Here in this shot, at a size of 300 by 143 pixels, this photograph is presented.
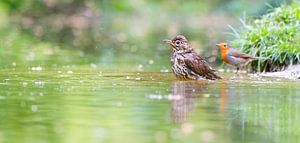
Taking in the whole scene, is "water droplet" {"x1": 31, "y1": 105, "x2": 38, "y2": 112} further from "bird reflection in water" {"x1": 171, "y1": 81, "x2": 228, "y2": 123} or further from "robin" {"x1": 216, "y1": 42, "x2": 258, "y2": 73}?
"robin" {"x1": 216, "y1": 42, "x2": 258, "y2": 73}

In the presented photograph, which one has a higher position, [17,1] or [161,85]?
[17,1]

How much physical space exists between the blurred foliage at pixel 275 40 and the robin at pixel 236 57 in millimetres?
268

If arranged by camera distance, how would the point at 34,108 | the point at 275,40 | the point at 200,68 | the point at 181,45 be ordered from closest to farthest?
the point at 34,108
the point at 200,68
the point at 181,45
the point at 275,40

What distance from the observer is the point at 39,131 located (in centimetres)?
713

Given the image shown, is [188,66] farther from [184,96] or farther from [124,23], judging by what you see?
[124,23]

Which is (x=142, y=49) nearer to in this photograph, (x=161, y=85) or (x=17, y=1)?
(x=161, y=85)

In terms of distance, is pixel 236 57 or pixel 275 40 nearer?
pixel 236 57

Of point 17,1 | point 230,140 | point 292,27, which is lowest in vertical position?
point 230,140

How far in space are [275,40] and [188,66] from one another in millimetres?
2651

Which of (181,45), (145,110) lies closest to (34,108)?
(145,110)

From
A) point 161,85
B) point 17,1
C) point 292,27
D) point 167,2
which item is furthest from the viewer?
point 167,2

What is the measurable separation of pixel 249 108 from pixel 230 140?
1.95m

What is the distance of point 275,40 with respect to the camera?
14383 mm

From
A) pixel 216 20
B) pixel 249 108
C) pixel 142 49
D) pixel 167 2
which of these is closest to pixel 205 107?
pixel 249 108
